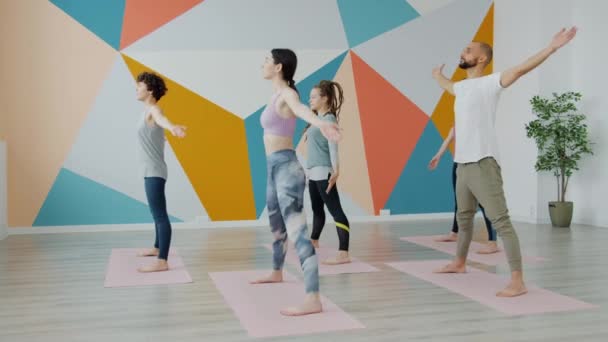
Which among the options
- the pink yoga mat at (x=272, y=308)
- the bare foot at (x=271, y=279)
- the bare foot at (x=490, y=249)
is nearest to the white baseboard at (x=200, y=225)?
the bare foot at (x=490, y=249)

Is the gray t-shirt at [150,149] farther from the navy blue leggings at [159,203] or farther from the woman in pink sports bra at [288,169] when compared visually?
the woman in pink sports bra at [288,169]

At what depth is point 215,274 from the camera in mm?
4008

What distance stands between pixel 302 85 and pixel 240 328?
4592mm

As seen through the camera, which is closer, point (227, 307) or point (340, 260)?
point (227, 307)

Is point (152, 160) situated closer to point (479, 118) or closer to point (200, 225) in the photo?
point (479, 118)

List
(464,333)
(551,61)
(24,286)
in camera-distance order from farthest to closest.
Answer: (551,61)
(24,286)
(464,333)

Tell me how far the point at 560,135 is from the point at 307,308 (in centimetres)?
455

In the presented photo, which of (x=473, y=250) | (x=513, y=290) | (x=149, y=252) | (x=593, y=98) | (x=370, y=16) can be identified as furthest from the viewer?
(x=370, y=16)

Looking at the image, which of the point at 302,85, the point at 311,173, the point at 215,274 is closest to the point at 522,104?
the point at 302,85

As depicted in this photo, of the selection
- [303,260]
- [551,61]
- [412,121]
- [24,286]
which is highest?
[551,61]

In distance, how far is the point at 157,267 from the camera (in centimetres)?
409

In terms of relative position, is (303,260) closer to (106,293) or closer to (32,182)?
(106,293)

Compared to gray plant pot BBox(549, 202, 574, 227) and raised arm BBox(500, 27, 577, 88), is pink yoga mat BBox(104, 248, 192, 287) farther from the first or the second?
gray plant pot BBox(549, 202, 574, 227)

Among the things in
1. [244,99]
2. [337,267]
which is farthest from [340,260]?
[244,99]
